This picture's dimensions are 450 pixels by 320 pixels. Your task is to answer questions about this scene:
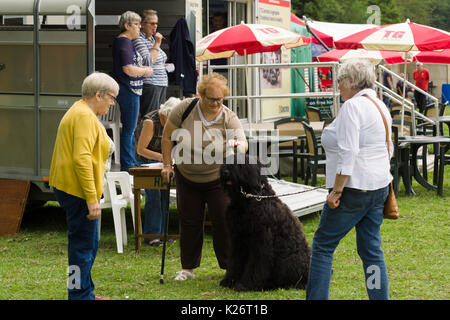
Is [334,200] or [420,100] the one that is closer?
[334,200]

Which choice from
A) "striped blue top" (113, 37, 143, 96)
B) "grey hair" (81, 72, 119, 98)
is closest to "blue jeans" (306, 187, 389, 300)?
"grey hair" (81, 72, 119, 98)

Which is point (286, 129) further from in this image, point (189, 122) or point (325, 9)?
point (325, 9)

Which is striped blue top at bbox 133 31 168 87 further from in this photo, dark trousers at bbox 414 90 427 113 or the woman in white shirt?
dark trousers at bbox 414 90 427 113

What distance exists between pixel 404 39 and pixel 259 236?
7383mm

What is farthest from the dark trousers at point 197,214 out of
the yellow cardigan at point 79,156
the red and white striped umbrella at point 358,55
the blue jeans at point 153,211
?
the red and white striped umbrella at point 358,55

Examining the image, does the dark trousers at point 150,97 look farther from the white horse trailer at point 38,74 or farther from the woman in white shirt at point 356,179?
the woman in white shirt at point 356,179

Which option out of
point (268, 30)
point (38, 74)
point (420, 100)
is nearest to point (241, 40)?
point (268, 30)

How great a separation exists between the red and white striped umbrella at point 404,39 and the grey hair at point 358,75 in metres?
7.50

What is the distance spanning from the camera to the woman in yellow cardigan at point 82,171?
486 cm

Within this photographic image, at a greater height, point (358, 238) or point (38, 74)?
point (38, 74)

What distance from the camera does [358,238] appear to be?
476cm

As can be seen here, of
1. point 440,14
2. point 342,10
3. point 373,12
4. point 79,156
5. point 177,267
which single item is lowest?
point 177,267

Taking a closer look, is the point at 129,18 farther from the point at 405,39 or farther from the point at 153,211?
the point at 405,39

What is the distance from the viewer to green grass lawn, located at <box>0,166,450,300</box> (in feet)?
19.1
